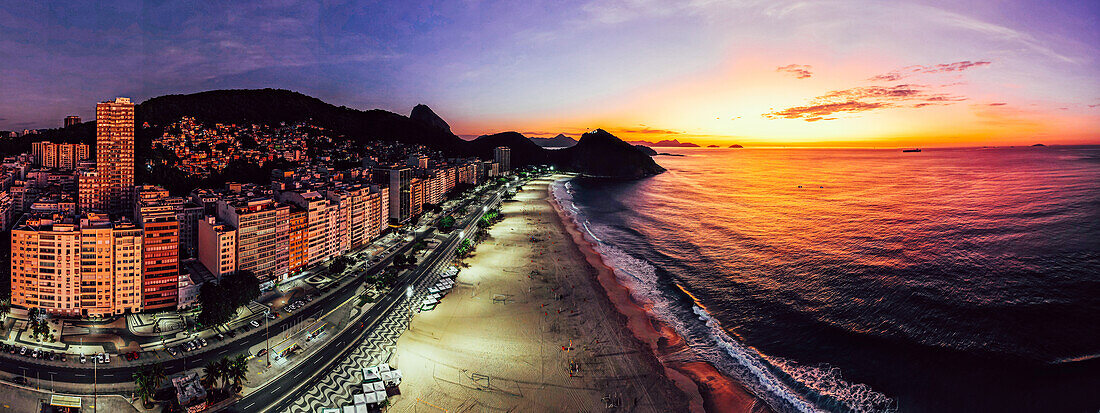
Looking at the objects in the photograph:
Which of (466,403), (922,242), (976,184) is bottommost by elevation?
(466,403)

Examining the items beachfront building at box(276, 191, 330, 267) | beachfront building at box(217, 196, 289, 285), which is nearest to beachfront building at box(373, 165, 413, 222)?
beachfront building at box(276, 191, 330, 267)

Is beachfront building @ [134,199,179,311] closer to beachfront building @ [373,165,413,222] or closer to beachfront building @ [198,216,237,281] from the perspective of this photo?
beachfront building @ [198,216,237,281]

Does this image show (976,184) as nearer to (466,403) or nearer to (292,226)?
(466,403)

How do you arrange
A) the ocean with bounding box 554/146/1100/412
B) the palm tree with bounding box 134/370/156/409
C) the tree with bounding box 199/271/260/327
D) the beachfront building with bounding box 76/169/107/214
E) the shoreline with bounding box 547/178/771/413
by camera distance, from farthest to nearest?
1. the beachfront building with bounding box 76/169/107/214
2. the tree with bounding box 199/271/260/327
3. the ocean with bounding box 554/146/1100/412
4. the shoreline with bounding box 547/178/771/413
5. the palm tree with bounding box 134/370/156/409

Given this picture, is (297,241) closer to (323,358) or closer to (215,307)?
(215,307)

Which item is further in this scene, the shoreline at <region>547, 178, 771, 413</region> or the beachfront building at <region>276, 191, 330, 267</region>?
the beachfront building at <region>276, 191, 330, 267</region>

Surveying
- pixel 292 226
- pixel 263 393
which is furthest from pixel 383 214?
pixel 263 393

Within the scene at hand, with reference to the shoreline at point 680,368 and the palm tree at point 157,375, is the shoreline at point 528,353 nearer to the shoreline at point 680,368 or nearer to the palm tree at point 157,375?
the shoreline at point 680,368
